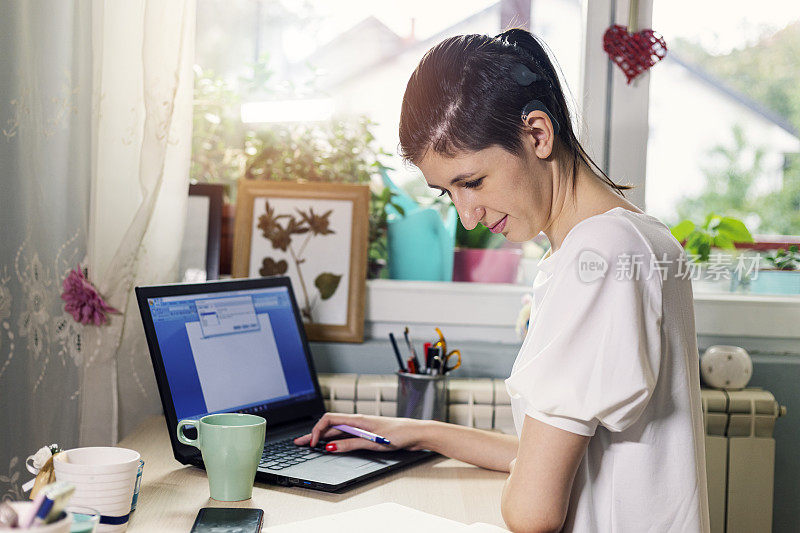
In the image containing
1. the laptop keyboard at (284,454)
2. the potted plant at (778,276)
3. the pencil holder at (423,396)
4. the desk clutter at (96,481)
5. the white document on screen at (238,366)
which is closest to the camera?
the desk clutter at (96,481)

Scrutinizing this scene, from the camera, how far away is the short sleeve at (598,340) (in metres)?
0.76

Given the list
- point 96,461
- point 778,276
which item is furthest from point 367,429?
point 778,276

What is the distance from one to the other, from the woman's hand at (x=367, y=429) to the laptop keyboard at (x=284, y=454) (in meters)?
0.01

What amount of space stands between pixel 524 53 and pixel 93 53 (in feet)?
2.54

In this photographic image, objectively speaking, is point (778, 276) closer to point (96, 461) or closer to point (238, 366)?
point (238, 366)

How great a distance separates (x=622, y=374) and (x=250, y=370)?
2.15 feet

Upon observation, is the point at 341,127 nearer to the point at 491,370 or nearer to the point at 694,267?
the point at 491,370

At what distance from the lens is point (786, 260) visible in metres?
1.61

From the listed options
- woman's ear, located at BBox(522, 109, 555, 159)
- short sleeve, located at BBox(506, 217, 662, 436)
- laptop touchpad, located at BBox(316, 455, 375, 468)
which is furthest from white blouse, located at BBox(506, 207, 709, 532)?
laptop touchpad, located at BBox(316, 455, 375, 468)

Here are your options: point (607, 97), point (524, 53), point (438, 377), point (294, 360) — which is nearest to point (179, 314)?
point (294, 360)

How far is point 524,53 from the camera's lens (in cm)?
90

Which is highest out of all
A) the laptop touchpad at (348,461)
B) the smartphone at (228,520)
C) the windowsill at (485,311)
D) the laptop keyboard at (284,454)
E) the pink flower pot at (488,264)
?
the pink flower pot at (488,264)

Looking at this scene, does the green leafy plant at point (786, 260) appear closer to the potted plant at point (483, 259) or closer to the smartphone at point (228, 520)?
the potted plant at point (483, 259)

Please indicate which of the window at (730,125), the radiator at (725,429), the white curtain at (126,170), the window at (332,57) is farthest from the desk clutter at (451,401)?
the window at (730,125)
